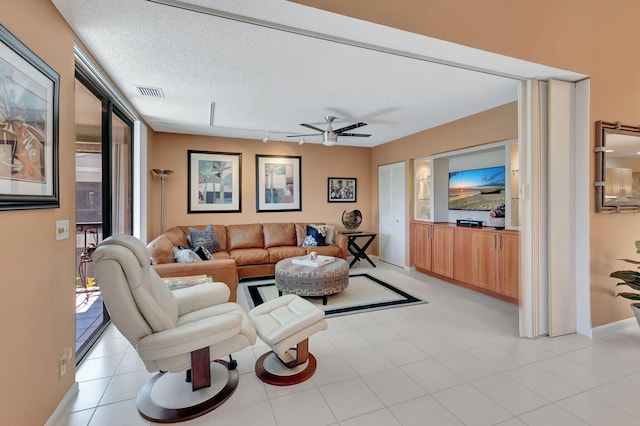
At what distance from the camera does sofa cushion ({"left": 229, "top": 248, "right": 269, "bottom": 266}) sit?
4.82 m

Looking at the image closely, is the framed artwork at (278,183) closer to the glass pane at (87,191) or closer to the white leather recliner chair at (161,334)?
the glass pane at (87,191)

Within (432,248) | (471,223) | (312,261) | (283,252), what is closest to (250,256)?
(283,252)

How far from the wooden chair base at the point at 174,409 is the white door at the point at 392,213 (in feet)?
13.9

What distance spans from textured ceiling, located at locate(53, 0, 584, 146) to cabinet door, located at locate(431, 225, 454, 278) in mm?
1763

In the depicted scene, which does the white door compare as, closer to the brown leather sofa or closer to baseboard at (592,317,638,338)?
the brown leather sofa

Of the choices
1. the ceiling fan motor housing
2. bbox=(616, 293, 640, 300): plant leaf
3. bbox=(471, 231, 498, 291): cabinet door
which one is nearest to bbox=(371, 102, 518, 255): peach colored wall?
bbox=(471, 231, 498, 291): cabinet door

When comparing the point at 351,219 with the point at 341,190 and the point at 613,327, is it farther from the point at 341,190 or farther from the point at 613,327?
the point at 613,327

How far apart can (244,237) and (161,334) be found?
366 cm

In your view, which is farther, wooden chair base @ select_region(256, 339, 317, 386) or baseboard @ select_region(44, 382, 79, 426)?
wooden chair base @ select_region(256, 339, 317, 386)

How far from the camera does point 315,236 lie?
18.2 feet

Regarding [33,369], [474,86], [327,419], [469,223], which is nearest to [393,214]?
[469,223]

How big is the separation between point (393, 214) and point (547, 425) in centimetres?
438

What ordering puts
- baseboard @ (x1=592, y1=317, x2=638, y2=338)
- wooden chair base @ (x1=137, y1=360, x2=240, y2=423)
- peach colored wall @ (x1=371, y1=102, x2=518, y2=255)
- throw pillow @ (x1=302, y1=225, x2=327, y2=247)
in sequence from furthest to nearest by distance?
throw pillow @ (x1=302, y1=225, x2=327, y2=247)
peach colored wall @ (x1=371, y1=102, x2=518, y2=255)
baseboard @ (x1=592, y1=317, x2=638, y2=338)
wooden chair base @ (x1=137, y1=360, x2=240, y2=423)

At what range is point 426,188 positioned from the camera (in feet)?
17.5
